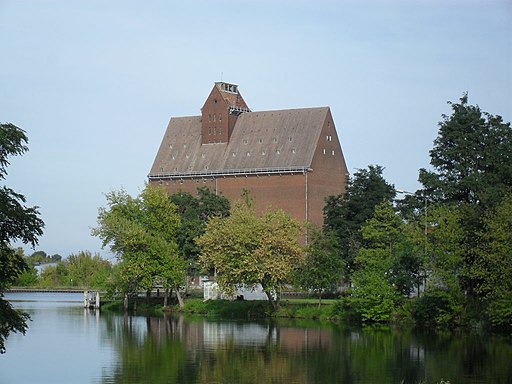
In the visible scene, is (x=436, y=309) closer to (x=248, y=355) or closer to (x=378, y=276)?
(x=378, y=276)

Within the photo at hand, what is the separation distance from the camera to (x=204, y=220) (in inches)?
3253

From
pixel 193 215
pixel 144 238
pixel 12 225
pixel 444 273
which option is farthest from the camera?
pixel 193 215

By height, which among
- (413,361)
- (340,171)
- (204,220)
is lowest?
(413,361)

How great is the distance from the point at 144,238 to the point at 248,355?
106 feet

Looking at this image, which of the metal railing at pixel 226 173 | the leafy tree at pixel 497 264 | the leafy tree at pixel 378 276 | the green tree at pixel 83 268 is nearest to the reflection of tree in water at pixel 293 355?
the leafy tree at pixel 497 264

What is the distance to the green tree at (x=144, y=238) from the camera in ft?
241

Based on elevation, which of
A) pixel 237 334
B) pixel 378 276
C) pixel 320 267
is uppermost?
pixel 320 267

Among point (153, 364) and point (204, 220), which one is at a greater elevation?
point (204, 220)

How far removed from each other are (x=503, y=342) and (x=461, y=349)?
3585mm

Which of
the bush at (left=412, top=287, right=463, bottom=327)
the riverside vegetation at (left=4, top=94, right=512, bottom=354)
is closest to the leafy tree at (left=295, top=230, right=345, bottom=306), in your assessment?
the riverside vegetation at (left=4, top=94, right=512, bottom=354)

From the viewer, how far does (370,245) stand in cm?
6631

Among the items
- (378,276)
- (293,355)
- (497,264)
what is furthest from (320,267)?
(293,355)

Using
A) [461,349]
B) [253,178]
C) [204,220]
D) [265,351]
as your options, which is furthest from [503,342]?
[253,178]

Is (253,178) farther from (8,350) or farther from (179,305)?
(8,350)
